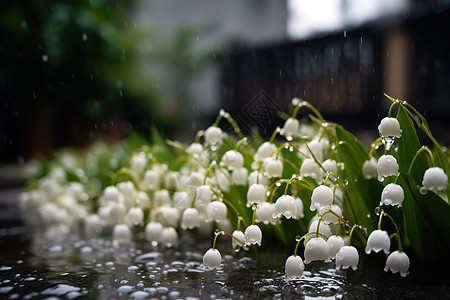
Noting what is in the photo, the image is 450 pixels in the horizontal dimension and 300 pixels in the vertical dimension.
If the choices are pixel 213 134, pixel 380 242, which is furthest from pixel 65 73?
pixel 380 242

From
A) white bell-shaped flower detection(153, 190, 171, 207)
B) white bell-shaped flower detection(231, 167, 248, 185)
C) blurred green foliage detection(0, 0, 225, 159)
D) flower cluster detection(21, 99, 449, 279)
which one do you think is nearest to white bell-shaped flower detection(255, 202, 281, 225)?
flower cluster detection(21, 99, 449, 279)

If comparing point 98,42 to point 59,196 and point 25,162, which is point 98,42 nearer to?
point 25,162

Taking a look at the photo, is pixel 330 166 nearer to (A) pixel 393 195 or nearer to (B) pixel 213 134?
(A) pixel 393 195

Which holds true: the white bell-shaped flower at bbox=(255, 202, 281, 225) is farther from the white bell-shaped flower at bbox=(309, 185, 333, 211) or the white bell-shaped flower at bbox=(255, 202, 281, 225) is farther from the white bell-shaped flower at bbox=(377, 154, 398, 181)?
the white bell-shaped flower at bbox=(377, 154, 398, 181)

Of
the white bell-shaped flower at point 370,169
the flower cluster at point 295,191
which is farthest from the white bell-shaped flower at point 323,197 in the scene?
the white bell-shaped flower at point 370,169

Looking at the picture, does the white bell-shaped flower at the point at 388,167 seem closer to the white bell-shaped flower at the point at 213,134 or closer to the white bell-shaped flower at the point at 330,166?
the white bell-shaped flower at the point at 330,166
